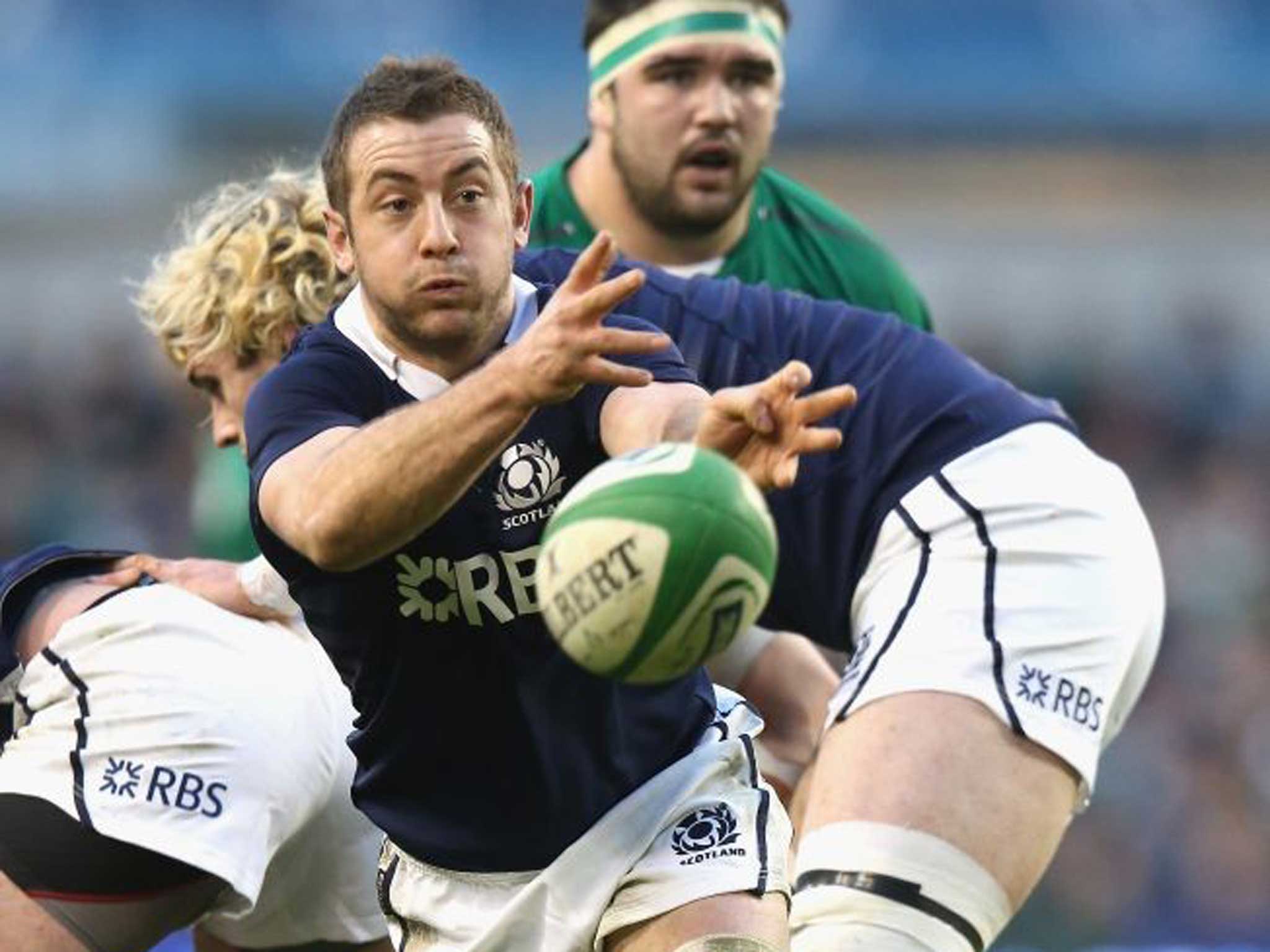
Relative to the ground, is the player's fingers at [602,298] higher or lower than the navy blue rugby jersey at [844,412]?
higher

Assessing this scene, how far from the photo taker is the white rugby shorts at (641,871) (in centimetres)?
460

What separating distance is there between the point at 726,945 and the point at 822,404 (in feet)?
3.90

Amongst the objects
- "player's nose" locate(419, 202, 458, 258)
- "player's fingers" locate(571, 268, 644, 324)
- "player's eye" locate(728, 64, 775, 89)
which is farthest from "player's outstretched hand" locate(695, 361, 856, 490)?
"player's eye" locate(728, 64, 775, 89)

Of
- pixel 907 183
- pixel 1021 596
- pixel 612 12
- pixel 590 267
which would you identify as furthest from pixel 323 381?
pixel 907 183

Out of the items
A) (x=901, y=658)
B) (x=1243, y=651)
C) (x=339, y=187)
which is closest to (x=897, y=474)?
(x=901, y=658)

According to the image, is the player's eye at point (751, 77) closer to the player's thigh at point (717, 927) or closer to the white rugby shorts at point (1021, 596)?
the white rugby shorts at point (1021, 596)

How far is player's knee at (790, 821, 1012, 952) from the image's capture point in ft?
15.8

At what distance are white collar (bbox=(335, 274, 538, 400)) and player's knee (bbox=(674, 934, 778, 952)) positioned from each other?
1115 millimetres

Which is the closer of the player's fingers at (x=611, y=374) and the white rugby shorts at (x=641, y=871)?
the player's fingers at (x=611, y=374)

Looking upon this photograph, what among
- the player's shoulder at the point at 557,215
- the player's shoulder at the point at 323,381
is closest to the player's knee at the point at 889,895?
the player's shoulder at the point at 323,381

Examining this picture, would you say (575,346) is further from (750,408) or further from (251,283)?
(251,283)

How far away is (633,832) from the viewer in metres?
4.64

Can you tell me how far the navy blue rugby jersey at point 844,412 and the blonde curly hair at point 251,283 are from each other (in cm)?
66

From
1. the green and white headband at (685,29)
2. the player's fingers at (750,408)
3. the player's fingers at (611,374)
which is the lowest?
the player's fingers at (750,408)
